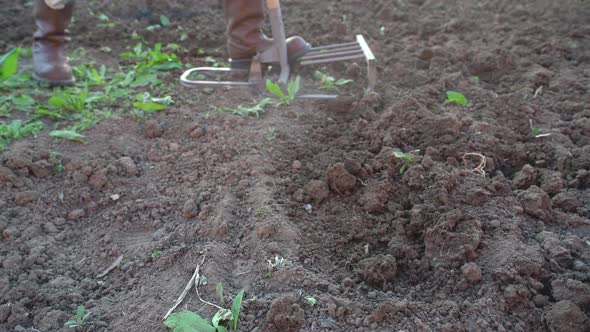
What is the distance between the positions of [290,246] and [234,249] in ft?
0.69

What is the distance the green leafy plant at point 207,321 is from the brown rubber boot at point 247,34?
183 centimetres

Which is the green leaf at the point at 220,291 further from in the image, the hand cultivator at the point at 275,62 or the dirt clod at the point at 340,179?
the hand cultivator at the point at 275,62

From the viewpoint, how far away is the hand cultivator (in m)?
3.01

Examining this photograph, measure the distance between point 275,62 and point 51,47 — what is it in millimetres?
1380

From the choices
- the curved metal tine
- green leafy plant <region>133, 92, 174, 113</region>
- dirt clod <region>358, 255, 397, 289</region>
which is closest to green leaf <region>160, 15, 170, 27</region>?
the curved metal tine

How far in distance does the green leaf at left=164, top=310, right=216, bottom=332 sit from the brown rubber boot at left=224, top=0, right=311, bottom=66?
1.88m

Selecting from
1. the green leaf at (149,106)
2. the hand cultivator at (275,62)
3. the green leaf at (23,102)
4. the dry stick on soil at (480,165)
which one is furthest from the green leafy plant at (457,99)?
the green leaf at (23,102)

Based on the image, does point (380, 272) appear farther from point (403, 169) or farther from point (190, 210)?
point (190, 210)

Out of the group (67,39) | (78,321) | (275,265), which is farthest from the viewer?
(67,39)

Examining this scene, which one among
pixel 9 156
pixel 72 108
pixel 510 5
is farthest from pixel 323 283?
pixel 510 5

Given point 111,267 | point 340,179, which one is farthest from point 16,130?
point 340,179

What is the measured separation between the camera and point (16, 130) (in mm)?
2693

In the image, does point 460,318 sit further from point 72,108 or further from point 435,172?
point 72,108

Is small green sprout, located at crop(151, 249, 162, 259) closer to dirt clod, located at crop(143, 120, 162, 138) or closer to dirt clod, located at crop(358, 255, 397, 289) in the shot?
dirt clod, located at crop(358, 255, 397, 289)
